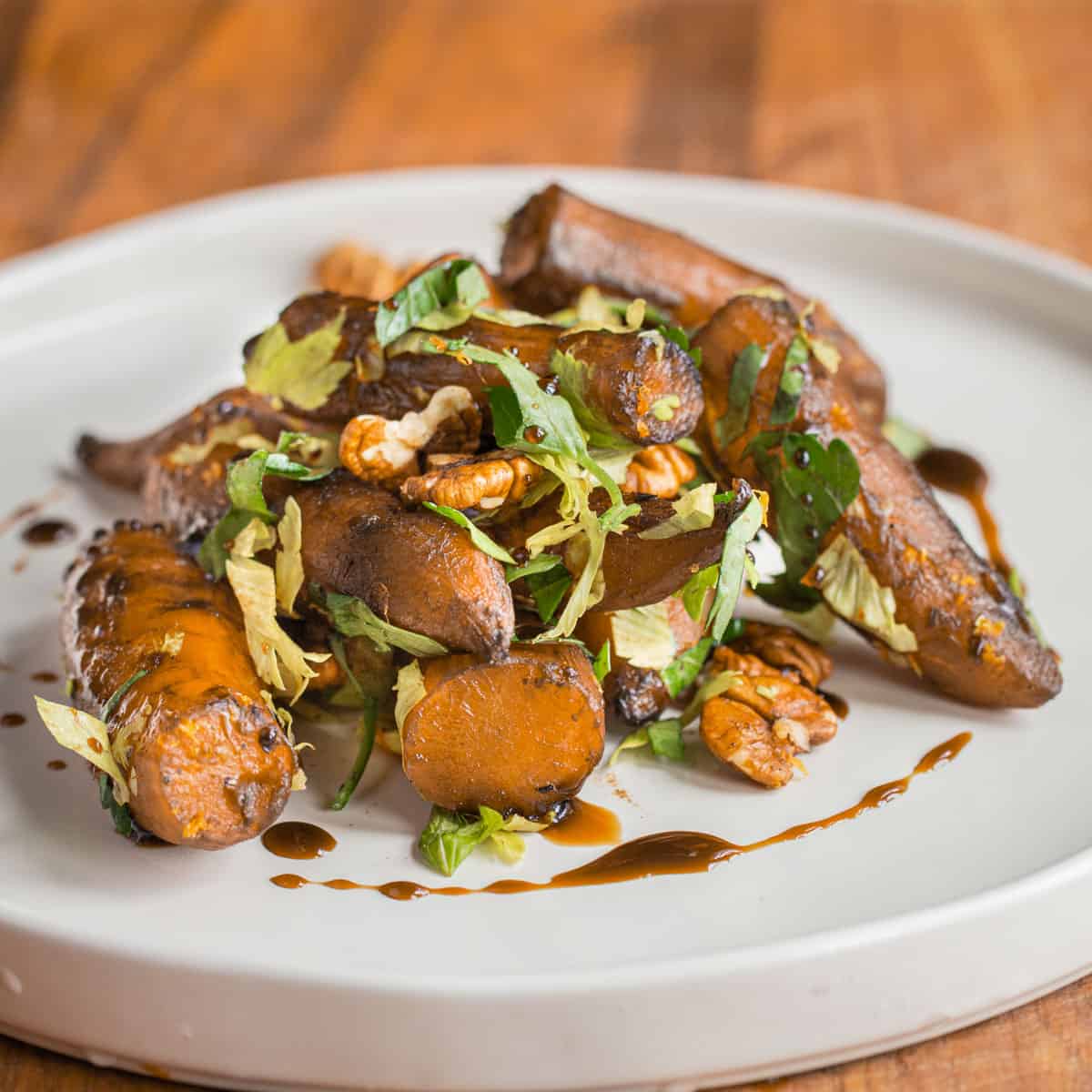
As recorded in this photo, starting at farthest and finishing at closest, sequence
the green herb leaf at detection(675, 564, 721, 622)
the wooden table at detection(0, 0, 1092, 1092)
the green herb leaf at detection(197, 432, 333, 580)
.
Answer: the wooden table at detection(0, 0, 1092, 1092) < the green herb leaf at detection(197, 432, 333, 580) < the green herb leaf at detection(675, 564, 721, 622)

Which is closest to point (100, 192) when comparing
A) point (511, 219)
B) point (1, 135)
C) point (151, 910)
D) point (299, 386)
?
point (1, 135)

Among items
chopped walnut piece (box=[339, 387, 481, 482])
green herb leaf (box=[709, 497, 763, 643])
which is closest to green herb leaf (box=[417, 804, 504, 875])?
green herb leaf (box=[709, 497, 763, 643])

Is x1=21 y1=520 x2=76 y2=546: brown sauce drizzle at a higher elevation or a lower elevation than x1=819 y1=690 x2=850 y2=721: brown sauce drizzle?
lower

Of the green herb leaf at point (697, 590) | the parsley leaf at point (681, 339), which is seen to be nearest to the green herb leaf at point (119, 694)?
the green herb leaf at point (697, 590)

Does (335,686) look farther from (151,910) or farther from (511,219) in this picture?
(511,219)

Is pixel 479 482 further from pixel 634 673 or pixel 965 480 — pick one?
pixel 965 480

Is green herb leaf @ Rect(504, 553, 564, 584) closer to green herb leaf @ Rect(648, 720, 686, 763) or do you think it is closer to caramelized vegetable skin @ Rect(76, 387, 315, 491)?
green herb leaf @ Rect(648, 720, 686, 763)
